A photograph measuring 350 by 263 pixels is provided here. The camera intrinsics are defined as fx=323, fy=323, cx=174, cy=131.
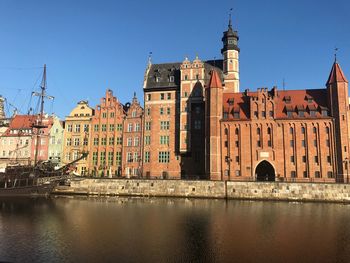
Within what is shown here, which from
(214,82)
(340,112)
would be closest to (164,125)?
(214,82)

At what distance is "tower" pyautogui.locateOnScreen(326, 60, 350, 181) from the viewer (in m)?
68.3

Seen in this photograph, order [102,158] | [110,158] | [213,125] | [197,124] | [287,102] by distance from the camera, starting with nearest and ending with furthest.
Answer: [213,125] → [287,102] → [197,124] → [110,158] → [102,158]

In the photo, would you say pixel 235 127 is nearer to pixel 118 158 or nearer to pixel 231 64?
pixel 231 64

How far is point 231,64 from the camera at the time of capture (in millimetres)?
85125

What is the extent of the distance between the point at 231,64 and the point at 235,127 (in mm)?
18976

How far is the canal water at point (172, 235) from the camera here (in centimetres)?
2483

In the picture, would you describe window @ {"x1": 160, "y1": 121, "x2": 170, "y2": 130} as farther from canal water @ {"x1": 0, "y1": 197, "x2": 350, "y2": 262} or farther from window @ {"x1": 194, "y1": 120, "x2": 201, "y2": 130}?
canal water @ {"x1": 0, "y1": 197, "x2": 350, "y2": 262}

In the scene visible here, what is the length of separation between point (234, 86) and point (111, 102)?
34679mm

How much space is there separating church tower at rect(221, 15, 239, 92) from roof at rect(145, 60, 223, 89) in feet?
7.93

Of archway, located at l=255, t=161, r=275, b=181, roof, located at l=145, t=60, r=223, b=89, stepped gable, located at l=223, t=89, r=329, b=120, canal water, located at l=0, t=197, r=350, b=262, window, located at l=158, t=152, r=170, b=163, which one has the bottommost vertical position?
canal water, located at l=0, t=197, r=350, b=262

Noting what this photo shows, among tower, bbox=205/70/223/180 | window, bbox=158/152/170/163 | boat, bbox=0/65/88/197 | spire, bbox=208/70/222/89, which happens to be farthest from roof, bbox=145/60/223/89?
boat, bbox=0/65/88/197

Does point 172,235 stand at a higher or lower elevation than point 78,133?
lower

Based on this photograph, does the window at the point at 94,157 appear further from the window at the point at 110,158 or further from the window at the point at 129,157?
the window at the point at 129,157

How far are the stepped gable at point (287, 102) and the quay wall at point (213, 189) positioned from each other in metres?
17.9
